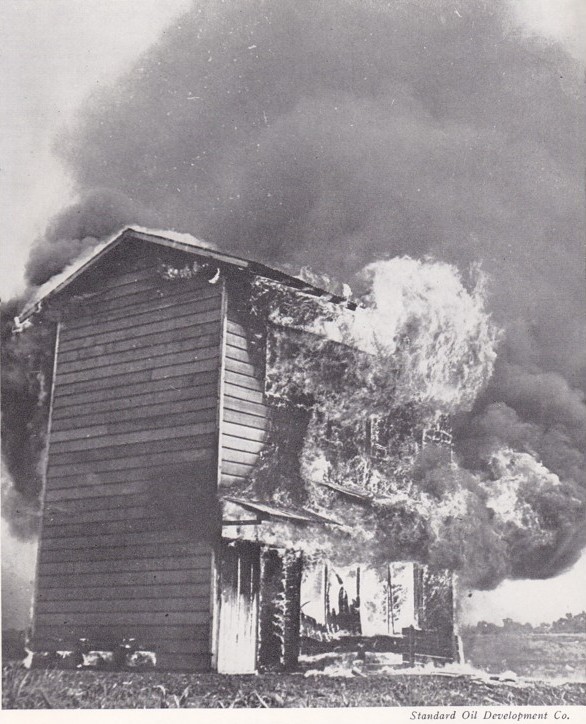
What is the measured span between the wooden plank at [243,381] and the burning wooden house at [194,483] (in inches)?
0.6

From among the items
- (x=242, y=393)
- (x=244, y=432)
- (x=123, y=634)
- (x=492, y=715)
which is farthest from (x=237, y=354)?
(x=492, y=715)

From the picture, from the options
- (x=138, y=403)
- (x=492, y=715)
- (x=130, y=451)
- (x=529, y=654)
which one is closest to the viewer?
(x=130, y=451)

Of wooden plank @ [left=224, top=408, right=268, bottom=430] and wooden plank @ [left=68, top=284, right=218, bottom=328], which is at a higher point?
wooden plank @ [left=68, top=284, right=218, bottom=328]

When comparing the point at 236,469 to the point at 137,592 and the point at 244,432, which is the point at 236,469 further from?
the point at 137,592

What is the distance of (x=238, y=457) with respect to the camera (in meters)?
8.13

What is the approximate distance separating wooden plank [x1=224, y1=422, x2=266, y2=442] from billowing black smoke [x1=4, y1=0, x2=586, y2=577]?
1.57 meters

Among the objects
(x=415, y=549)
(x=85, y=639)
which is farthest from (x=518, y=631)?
(x=85, y=639)

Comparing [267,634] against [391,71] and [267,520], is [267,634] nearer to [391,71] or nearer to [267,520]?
[267,520]

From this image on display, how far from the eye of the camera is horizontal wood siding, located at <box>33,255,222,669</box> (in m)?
7.69

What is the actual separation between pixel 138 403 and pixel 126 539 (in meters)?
1.18

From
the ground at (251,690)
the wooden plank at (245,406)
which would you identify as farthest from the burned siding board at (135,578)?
the wooden plank at (245,406)

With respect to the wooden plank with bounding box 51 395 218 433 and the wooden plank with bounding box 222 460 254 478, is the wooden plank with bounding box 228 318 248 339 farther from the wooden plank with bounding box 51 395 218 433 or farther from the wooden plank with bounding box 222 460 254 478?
the wooden plank with bounding box 222 460 254 478

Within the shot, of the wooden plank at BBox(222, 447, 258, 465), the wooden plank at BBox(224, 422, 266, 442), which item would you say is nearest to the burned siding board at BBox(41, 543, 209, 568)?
the wooden plank at BBox(222, 447, 258, 465)

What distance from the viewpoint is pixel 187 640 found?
25.0ft
